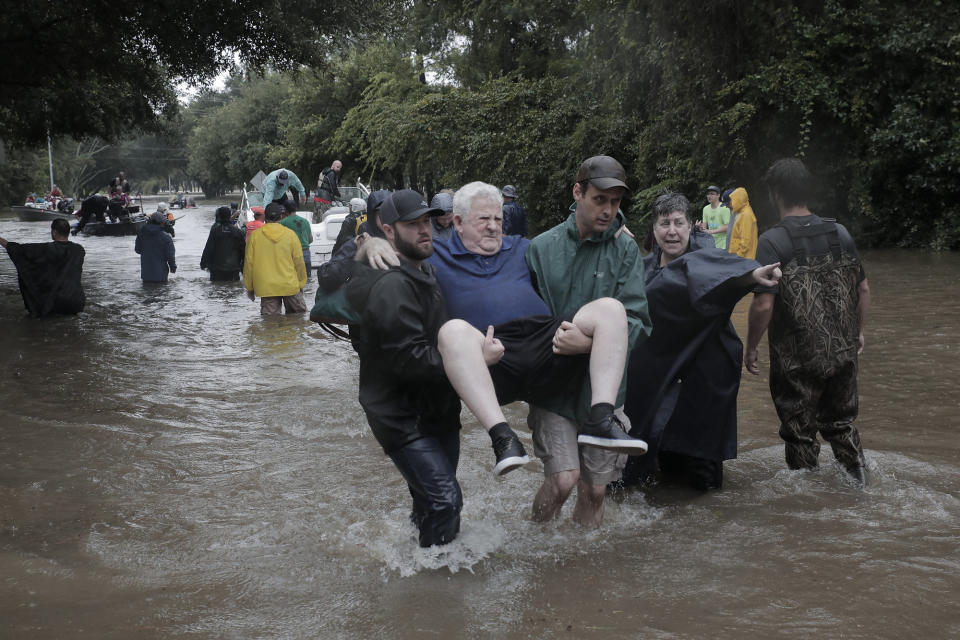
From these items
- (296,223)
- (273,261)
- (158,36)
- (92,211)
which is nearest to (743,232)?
(273,261)

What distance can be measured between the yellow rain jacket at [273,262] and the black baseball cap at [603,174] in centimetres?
904

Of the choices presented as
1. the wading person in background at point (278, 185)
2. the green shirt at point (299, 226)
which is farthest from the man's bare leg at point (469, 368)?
the wading person in background at point (278, 185)

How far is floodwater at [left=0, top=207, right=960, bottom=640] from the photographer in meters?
4.08

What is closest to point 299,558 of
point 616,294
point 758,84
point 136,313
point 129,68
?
point 616,294

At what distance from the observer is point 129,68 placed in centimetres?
1573

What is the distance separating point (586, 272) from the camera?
4539 millimetres

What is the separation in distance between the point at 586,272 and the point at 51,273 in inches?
466

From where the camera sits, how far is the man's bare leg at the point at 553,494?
14.6 feet

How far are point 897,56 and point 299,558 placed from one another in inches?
713

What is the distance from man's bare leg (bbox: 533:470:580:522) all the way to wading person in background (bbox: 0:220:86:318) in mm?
11158

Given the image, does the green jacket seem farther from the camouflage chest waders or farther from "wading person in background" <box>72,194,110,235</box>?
"wading person in background" <box>72,194,110,235</box>

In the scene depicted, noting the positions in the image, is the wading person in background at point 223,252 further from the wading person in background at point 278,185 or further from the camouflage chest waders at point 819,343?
the camouflage chest waders at point 819,343

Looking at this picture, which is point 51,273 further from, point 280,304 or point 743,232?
point 743,232

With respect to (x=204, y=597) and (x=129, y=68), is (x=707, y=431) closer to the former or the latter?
(x=204, y=597)
